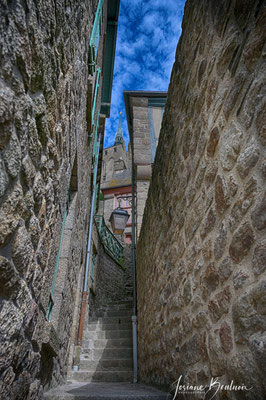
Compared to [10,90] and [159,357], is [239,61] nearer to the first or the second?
[10,90]

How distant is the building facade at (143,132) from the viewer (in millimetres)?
7047

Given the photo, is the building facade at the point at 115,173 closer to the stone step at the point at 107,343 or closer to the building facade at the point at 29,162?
the stone step at the point at 107,343

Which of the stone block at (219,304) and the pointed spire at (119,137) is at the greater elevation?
the pointed spire at (119,137)

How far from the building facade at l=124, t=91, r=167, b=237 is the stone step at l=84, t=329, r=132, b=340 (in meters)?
2.11

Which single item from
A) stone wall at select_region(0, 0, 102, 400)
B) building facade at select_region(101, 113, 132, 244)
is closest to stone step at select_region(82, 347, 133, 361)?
stone wall at select_region(0, 0, 102, 400)

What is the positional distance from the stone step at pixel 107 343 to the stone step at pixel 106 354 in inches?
5.0

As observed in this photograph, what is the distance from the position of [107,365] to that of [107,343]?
1.86ft

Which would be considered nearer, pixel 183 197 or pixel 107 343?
pixel 183 197

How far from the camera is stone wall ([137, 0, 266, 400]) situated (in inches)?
44.2

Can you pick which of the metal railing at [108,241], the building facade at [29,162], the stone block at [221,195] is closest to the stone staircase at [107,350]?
the building facade at [29,162]

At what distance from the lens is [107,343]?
5.52 meters

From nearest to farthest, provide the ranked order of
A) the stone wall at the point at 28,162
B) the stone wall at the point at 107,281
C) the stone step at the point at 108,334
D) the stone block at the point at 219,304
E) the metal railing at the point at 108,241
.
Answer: the stone wall at the point at 28,162
the stone block at the point at 219,304
the stone step at the point at 108,334
the stone wall at the point at 107,281
the metal railing at the point at 108,241

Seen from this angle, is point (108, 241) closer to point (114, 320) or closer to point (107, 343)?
point (114, 320)

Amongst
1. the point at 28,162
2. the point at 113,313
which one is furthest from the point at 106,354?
the point at 28,162
